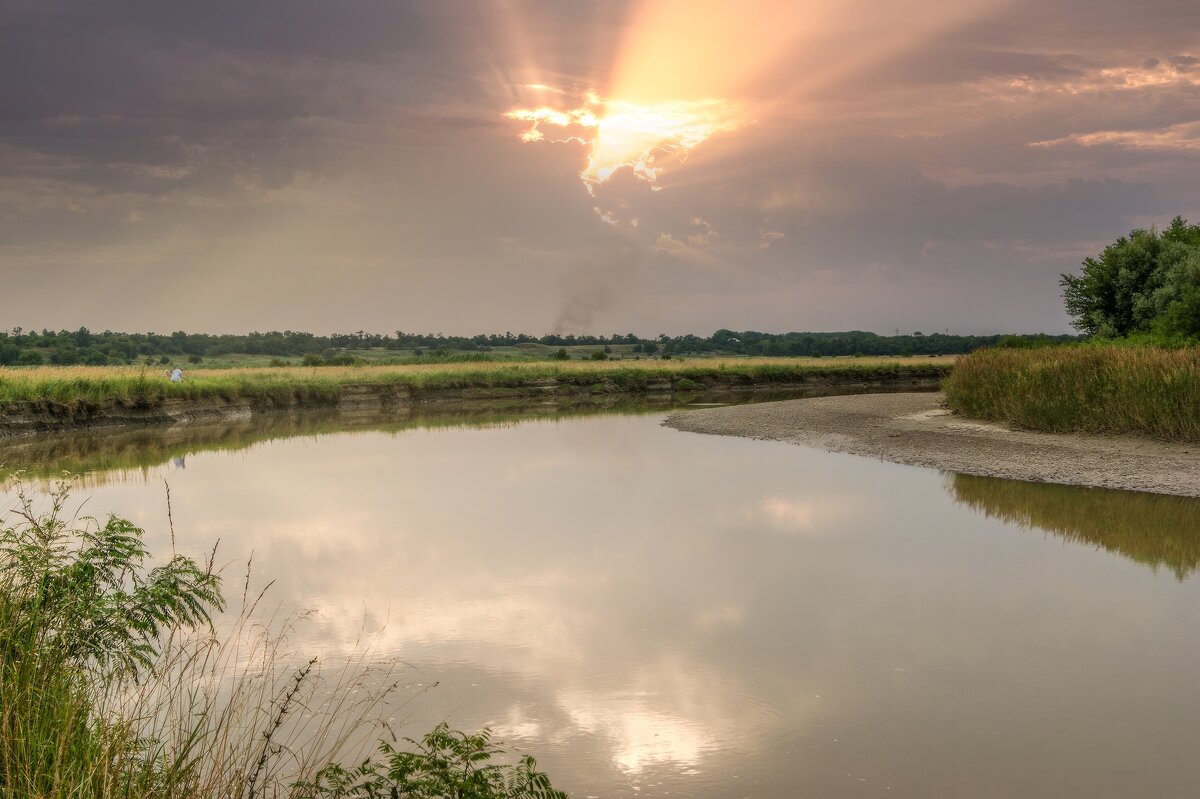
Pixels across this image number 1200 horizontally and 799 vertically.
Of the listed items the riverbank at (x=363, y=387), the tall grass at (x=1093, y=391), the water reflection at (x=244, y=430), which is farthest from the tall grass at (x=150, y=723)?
the riverbank at (x=363, y=387)

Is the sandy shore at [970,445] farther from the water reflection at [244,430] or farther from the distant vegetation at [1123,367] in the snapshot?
the water reflection at [244,430]

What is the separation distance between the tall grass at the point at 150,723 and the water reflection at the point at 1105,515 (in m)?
9.40

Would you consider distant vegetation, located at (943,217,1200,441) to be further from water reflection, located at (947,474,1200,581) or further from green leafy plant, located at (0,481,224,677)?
green leafy plant, located at (0,481,224,677)

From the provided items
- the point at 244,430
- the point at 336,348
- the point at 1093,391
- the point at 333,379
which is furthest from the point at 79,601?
the point at 336,348

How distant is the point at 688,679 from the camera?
7.37m

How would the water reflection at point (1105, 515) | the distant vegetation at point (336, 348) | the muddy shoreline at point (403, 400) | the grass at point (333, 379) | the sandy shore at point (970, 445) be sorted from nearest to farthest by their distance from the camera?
1. the water reflection at point (1105, 515)
2. the sandy shore at point (970, 445)
3. the muddy shoreline at point (403, 400)
4. the grass at point (333, 379)
5. the distant vegetation at point (336, 348)

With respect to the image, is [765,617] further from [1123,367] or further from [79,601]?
[1123,367]

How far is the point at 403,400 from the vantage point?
4625 cm

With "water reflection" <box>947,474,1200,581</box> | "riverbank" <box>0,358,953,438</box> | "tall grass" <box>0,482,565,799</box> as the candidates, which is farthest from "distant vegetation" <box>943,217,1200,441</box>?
"riverbank" <box>0,358,953,438</box>

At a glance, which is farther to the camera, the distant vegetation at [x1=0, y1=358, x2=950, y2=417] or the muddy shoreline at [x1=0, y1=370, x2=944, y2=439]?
the distant vegetation at [x1=0, y1=358, x2=950, y2=417]

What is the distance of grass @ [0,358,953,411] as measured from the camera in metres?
32.5

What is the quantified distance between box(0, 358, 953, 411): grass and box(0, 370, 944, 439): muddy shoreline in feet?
0.51

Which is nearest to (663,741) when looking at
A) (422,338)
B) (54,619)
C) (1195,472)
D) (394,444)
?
(54,619)

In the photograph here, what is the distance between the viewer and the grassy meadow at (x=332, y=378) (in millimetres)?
32750
